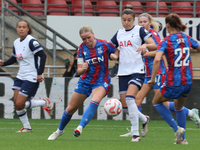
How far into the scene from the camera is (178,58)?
5098 mm

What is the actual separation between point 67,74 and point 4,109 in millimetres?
2165

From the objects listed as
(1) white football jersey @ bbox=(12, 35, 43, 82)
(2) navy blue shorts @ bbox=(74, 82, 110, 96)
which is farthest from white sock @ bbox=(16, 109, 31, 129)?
(2) navy blue shorts @ bbox=(74, 82, 110, 96)

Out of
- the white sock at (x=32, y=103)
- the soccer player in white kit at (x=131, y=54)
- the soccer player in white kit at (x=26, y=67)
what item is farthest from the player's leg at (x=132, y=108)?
the white sock at (x=32, y=103)

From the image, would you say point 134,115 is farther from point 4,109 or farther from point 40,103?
point 4,109

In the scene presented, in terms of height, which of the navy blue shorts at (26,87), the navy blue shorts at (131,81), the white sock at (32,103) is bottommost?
the white sock at (32,103)

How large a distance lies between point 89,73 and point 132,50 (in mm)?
730

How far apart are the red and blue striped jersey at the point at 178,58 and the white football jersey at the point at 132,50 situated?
0.66m

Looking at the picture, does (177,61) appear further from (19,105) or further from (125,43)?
(19,105)

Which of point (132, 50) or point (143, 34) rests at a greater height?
point (143, 34)

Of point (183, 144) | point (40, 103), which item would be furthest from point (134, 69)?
point (40, 103)

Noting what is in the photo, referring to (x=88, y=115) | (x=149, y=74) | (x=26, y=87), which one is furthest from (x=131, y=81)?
(x=26, y=87)

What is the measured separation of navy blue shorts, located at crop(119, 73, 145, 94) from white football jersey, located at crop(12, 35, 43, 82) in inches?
76.9

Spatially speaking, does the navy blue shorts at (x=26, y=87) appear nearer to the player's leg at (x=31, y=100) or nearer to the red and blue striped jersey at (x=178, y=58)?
the player's leg at (x=31, y=100)

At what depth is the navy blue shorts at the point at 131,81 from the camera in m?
5.68
